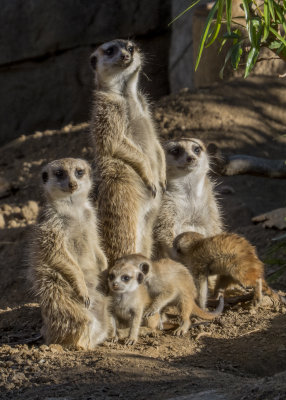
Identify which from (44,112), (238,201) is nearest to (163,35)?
(44,112)

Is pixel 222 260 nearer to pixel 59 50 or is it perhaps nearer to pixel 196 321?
pixel 196 321

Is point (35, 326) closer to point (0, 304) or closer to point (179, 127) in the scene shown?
point (0, 304)

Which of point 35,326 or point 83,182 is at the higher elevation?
point 83,182

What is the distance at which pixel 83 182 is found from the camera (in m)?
3.72

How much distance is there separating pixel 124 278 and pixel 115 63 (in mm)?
1325

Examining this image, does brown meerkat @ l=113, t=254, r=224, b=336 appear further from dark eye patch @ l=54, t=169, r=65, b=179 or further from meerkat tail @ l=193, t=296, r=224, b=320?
dark eye patch @ l=54, t=169, r=65, b=179

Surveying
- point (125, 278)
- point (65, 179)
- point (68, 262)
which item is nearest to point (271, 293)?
point (125, 278)

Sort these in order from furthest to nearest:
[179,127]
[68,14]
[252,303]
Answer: [68,14] → [179,127] → [252,303]

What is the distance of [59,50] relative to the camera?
28.3ft

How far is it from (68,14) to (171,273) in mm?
5501

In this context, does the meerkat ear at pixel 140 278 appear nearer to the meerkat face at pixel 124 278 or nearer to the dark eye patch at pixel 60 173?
the meerkat face at pixel 124 278

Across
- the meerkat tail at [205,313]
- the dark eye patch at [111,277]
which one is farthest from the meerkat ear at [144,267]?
the meerkat tail at [205,313]

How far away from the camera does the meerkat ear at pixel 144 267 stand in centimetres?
365

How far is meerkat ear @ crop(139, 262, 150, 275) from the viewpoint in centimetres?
365
